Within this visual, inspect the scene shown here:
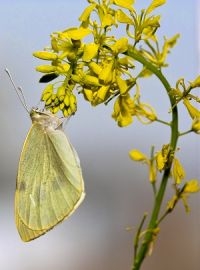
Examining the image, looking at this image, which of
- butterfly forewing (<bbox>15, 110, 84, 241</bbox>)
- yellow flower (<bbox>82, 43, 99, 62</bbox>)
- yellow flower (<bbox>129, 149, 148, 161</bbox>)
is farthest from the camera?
butterfly forewing (<bbox>15, 110, 84, 241</bbox>)

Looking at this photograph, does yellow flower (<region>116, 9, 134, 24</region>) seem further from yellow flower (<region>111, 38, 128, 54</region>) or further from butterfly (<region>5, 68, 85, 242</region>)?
butterfly (<region>5, 68, 85, 242</region>)

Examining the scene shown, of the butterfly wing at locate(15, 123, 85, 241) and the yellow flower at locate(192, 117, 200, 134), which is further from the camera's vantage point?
the butterfly wing at locate(15, 123, 85, 241)

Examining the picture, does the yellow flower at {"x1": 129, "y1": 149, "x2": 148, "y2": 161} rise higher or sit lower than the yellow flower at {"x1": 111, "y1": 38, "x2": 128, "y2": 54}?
lower

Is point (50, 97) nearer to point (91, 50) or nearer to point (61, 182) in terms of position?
point (91, 50)

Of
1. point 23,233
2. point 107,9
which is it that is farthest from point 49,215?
point 107,9

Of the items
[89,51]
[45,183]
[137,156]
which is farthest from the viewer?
[45,183]

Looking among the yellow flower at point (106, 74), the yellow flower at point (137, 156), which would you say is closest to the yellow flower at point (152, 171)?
the yellow flower at point (137, 156)

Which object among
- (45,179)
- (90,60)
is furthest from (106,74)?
(45,179)

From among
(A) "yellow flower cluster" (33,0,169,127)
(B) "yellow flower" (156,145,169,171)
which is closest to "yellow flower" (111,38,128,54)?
(A) "yellow flower cluster" (33,0,169,127)

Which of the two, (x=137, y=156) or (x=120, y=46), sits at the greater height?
(x=120, y=46)

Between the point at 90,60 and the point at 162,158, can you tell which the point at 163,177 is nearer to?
the point at 162,158
